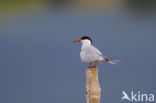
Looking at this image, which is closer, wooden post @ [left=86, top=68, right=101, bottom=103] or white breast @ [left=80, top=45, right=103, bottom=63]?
wooden post @ [left=86, top=68, right=101, bottom=103]

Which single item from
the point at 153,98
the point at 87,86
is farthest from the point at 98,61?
the point at 153,98

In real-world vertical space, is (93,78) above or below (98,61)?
below

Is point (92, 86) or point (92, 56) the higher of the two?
point (92, 56)

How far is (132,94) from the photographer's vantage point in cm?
326

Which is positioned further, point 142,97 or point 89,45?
point 142,97

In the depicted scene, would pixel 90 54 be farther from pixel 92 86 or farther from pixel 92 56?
pixel 92 86

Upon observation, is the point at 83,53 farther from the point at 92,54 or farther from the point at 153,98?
the point at 153,98

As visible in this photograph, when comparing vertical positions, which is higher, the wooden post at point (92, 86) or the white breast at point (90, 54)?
the white breast at point (90, 54)

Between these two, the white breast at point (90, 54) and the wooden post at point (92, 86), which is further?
the white breast at point (90, 54)

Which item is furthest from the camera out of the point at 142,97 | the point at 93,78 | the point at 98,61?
the point at 142,97

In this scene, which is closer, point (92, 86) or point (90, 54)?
point (92, 86)

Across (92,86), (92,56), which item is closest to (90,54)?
(92,56)

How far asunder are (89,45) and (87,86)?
42 centimetres

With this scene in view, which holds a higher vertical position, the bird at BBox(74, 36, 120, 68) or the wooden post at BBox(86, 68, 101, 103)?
the bird at BBox(74, 36, 120, 68)
